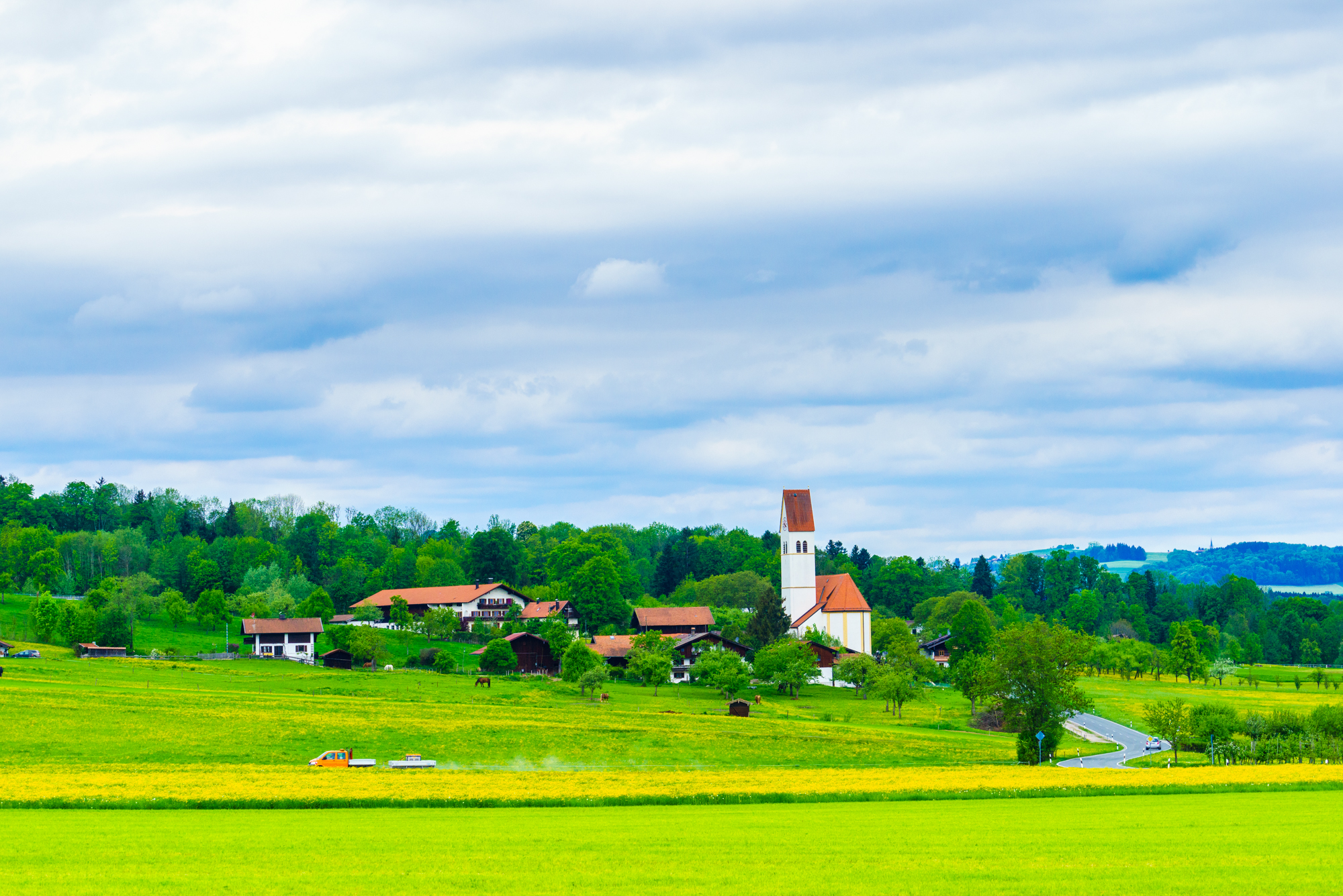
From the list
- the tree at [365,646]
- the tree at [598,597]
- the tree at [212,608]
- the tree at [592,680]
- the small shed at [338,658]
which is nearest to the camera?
the tree at [592,680]

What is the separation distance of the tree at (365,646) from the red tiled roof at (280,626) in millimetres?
12913

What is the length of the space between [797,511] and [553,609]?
32876 mm

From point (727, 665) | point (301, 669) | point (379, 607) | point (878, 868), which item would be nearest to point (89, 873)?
point (878, 868)

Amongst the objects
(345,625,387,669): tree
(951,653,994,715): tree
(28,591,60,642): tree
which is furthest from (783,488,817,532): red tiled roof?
(28,591,60,642): tree

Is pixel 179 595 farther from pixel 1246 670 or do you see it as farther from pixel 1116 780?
pixel 1246 670

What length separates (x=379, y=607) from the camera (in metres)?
158

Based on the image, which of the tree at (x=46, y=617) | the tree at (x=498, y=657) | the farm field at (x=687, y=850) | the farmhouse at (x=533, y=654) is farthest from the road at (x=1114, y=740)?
the tree at (x=46, y=617)

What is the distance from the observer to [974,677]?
279ft

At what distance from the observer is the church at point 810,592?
13612 cm

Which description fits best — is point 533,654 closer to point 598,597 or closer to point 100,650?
point 598,597

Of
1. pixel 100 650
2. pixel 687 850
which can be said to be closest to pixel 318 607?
pixel 100 650

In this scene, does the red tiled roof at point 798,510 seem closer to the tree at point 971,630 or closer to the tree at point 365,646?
the tree at point 971,630

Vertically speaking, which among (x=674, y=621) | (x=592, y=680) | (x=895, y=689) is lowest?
(x=895, y=689)

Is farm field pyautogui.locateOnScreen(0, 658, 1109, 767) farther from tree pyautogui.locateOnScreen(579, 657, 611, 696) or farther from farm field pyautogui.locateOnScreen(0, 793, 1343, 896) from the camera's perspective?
farm field pyautogui.locateOnScreen(0, 793, 1343, 896)
